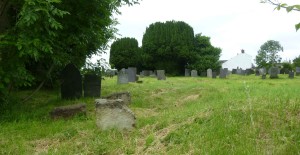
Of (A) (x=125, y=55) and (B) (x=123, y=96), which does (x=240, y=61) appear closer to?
(A) (x=125, y=55)

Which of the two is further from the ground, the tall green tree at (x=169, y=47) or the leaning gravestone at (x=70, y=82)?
the tall green tree at (x=169, y=47)

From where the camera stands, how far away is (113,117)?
279 inches

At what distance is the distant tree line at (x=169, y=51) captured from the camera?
3991cm

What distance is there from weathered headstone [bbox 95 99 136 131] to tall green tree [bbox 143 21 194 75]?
32.5 m

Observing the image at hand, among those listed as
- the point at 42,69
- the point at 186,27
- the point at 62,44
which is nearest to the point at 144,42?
the point at 186,27

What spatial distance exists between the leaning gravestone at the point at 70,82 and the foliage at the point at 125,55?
99.8 feet

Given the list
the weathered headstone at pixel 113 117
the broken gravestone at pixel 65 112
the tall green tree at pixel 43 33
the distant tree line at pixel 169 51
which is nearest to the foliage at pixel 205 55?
the distant tree line at pixel 169 51

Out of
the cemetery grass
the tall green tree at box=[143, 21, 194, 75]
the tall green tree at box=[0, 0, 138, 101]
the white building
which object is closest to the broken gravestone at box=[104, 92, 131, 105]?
the tall green tree at box=[0, 0, 138, 101]

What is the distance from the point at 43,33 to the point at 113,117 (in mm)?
2936

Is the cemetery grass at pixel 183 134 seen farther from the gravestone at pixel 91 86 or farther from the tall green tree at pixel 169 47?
the tall green tree at pixel 169 47

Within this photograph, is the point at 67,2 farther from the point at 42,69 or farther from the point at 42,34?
the point at 42,69

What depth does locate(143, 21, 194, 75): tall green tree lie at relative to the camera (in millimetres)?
39938

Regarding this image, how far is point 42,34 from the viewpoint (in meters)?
8.33

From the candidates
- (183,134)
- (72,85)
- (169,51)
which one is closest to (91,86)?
(72,85)
